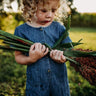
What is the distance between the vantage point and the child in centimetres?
141

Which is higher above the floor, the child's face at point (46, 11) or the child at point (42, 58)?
the child's face at point (46, 11)

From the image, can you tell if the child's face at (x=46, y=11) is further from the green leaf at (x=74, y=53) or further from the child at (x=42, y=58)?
the green leaf at (x=74, y=53)

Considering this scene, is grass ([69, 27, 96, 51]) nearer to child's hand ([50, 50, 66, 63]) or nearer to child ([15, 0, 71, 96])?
child ([15, 0, 71, 96])

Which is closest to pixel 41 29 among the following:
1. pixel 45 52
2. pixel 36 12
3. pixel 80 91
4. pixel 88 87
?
pixel 36 12

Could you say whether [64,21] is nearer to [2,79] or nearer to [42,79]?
[42,79]

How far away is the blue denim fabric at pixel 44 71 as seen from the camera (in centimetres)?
147

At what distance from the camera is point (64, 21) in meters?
1.90

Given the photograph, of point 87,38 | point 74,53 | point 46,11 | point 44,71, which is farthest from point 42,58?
point 87,38

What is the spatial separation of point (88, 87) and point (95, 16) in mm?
23738

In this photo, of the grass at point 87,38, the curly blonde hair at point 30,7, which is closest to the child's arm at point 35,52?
the curly blonde hair at point 30,7

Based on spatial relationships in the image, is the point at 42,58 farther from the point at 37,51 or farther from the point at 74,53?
the point at 74,53

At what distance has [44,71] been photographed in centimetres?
146

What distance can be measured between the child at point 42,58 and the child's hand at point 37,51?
11 millimetres

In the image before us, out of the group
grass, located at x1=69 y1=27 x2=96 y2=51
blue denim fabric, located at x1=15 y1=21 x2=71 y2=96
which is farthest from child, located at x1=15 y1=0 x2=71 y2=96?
grass, located at x1=69 y1=27 x2=96 y2=51
